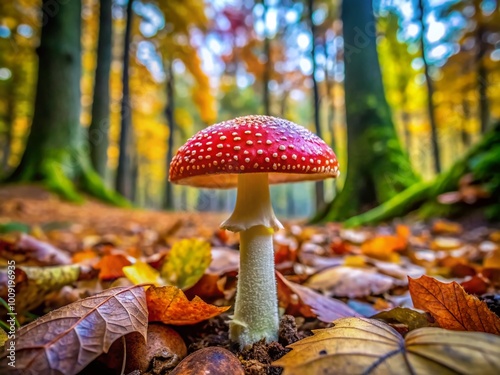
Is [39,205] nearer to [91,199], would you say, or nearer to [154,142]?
[91,199]

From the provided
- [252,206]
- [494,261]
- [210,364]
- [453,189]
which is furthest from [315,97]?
[210,364]

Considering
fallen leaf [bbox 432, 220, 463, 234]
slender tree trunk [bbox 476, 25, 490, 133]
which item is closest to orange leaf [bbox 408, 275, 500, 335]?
fallen leaf [bbox 432, 220, 463, 234]

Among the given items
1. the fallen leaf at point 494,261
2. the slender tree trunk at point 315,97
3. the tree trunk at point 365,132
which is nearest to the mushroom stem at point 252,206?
the fallen leaf at point 494,261

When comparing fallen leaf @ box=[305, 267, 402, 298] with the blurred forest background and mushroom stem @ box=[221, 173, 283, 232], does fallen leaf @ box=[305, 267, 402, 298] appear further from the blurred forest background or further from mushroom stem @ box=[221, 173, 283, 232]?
the blurred forest background

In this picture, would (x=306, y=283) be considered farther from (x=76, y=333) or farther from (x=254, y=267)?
(x=76, y=333)

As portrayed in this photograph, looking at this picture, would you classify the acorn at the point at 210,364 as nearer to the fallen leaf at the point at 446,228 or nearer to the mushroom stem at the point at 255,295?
the mushroom stem at the point at 255,295

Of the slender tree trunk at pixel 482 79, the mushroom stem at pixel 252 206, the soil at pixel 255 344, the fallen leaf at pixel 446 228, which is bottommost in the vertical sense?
the soil at pixel 255 344

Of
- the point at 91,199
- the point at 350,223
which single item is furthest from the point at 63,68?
the point at 350,223
